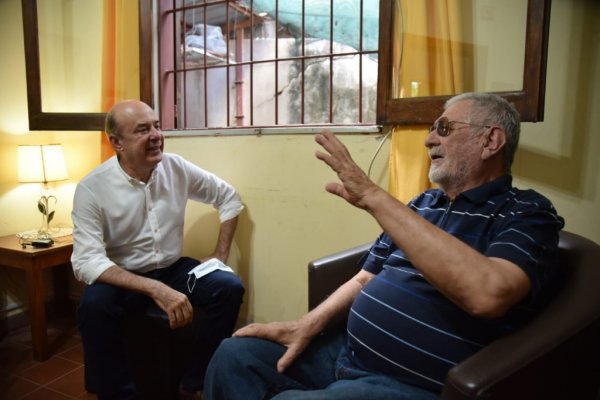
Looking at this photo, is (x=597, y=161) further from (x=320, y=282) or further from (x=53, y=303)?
(x=53, y=303)

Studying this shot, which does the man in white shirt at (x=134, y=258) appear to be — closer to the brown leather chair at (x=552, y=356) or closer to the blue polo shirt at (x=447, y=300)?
the blue polo shirt at (x=447, y=300)

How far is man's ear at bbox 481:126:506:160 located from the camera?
1154 millimetres

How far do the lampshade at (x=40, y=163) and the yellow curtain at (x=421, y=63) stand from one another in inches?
76.5

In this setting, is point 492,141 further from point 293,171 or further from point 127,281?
point 127,281

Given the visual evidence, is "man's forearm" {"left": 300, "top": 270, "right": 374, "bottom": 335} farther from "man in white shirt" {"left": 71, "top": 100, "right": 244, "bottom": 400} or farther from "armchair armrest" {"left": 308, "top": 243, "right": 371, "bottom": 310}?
"man in white shirt" {"left": 71, "top": 100, "right": 244, "bottom": 400}

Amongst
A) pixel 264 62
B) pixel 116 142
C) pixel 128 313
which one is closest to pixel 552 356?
pixel 128 313

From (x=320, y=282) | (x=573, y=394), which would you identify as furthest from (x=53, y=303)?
(x=573, y=394)

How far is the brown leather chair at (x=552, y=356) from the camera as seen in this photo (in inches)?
29.4

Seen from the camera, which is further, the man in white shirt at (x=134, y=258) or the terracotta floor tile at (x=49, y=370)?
the terracotta floor tile at (x=49, y=370)

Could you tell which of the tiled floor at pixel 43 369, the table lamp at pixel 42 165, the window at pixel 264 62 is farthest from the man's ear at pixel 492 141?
the table lamp at pixel 42 165

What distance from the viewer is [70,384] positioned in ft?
6.51

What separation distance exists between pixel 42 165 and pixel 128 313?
1185 millimetres

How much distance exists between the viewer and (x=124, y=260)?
6.23 feet

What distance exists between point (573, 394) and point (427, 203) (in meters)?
0.60
